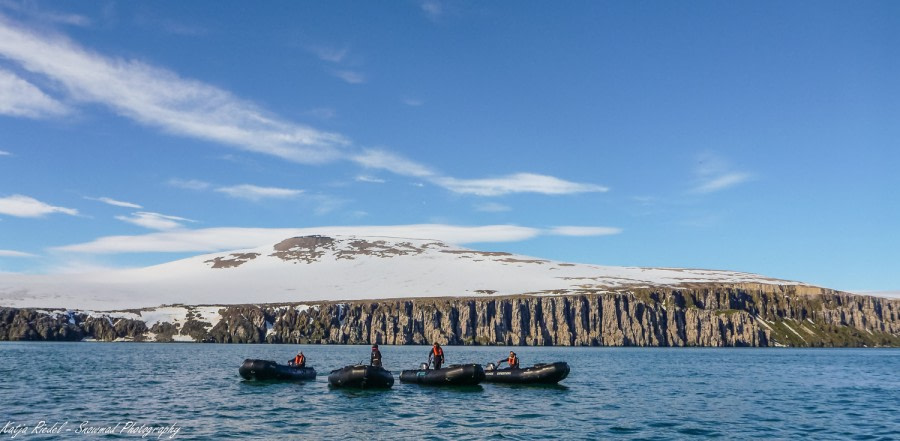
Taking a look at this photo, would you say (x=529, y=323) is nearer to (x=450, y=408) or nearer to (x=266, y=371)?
(x=266, y=371)

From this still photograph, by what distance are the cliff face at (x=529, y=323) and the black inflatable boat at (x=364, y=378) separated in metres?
110

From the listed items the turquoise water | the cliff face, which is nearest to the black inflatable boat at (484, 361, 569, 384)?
the turquoise water

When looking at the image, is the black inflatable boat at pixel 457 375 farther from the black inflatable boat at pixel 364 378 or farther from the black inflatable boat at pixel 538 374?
the black inflatable boat at pixel 538 374

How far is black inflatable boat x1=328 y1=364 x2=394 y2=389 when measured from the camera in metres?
47.7

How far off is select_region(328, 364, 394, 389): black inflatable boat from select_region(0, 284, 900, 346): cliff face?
110 meters

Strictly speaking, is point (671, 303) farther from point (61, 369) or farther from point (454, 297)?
point (61, 369)

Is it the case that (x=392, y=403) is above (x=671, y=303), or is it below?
below

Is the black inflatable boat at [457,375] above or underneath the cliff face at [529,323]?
underneath

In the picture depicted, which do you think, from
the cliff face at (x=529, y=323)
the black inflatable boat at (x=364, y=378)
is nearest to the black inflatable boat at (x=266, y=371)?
the black inflatable boat at (x=364, y=378)

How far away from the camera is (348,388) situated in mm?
49500

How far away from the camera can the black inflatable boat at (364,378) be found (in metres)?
47.7

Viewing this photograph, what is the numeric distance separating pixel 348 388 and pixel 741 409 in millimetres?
26608

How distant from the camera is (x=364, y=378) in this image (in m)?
47.6

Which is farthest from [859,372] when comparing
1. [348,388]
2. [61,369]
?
[61,369]
